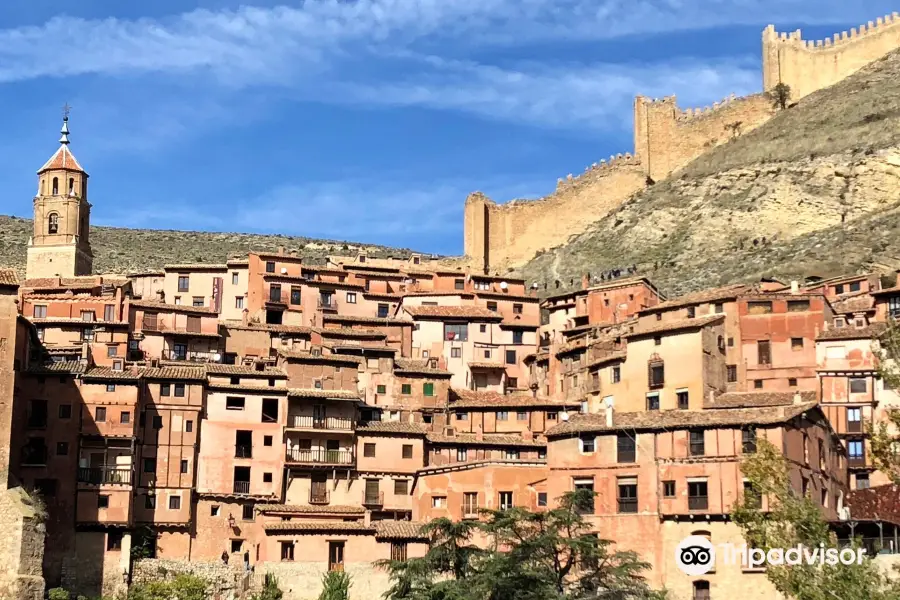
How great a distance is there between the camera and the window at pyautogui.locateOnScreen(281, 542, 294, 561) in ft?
185

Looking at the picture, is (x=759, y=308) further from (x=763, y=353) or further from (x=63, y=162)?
(x=63, y=162)

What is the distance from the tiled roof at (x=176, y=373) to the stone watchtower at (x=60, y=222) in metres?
24.3

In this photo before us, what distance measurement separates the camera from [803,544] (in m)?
30.0

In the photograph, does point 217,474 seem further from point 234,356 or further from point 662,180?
point 662,180

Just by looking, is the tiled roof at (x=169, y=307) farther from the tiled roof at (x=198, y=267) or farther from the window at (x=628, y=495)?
the window at (x=628, y=495)

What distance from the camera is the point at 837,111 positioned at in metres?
111

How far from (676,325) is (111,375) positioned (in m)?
22.4

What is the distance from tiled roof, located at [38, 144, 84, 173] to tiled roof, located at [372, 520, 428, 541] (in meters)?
41.2

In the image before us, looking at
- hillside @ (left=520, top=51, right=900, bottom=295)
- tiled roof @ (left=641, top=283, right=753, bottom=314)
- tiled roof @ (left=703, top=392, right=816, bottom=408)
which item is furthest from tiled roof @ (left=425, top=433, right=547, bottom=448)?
hillside @ (left=520, top=51, right=900, bottom=295)

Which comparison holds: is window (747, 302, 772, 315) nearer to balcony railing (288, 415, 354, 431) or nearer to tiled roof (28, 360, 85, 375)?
balcony railing (288, 415, 354, 431)

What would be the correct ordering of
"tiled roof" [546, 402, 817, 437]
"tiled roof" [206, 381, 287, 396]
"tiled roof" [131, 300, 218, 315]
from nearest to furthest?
"tiled roof" [546, 402, 817, 437] → "tiled roof" [206, 381, 287, 396] → "tiled roof" [131, 300, 218, 315]

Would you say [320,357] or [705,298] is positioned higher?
[705,298]

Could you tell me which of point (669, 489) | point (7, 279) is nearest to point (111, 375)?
point (7, 279)

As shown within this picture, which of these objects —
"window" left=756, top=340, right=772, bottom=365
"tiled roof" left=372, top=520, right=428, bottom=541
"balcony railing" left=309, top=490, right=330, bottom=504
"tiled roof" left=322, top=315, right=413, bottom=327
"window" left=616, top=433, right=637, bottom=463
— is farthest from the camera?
"tiled roof" left=322, top=315, right=413, bottom=327
